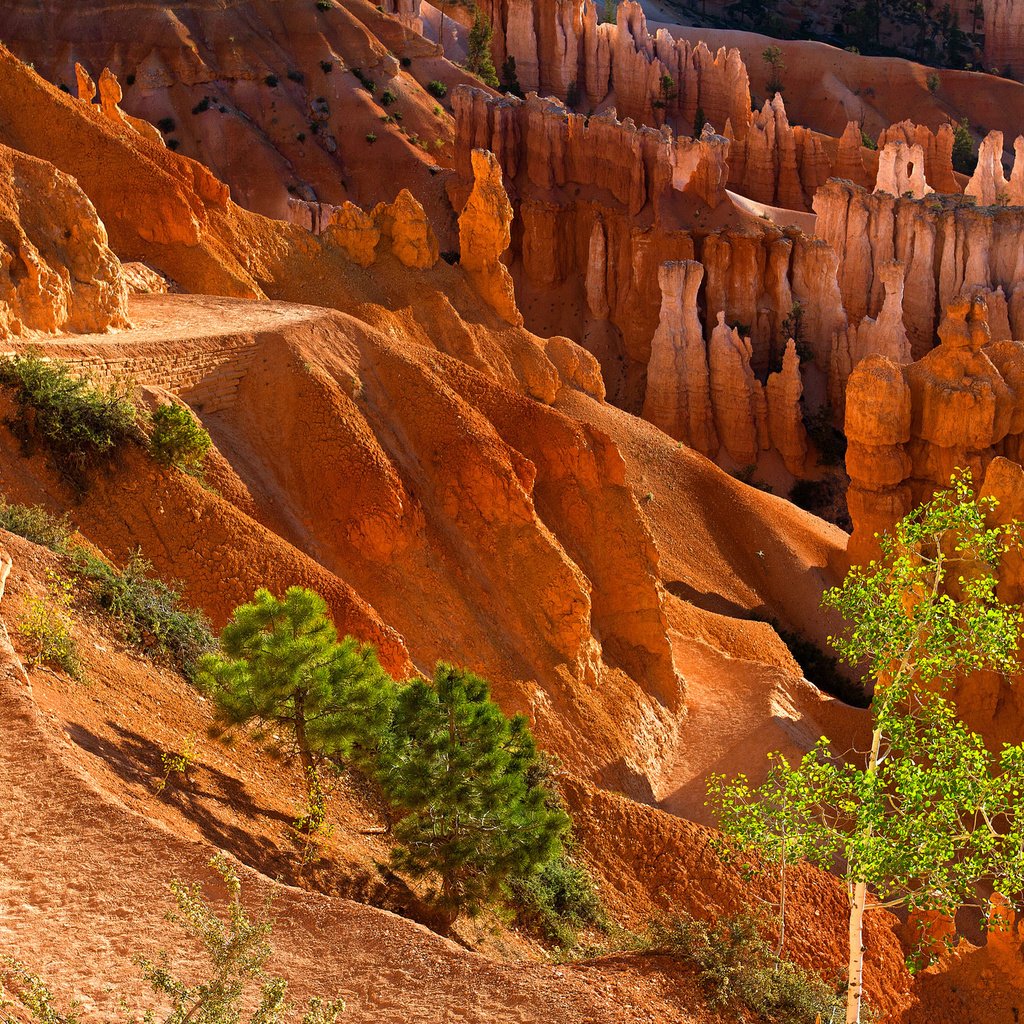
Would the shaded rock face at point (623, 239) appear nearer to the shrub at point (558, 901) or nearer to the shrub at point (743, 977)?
the shrub at point (558, 901)

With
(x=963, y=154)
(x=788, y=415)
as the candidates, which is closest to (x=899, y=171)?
(x=788, y=415)

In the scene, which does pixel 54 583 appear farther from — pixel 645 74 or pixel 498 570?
pixel 645 74

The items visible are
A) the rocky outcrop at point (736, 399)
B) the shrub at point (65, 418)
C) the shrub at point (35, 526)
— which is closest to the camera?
the shrub at point (35, 526)

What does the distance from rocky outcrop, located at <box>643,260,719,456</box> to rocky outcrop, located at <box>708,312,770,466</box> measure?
1.18 feet

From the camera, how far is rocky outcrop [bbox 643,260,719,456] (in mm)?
48719

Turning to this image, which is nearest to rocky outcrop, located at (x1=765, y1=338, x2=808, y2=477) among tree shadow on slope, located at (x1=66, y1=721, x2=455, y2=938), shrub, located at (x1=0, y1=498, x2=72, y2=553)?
shrub, located at (x1=0, y1=498, x2=72, y2=553)

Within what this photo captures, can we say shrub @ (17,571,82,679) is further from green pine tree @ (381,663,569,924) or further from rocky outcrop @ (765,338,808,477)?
rocky outcrop @ (765,338,808,477)

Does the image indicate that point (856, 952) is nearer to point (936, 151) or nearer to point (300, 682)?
→ point (300, 682)

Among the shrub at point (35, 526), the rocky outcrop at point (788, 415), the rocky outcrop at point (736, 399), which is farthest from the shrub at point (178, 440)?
the rocky outcrop at point (788, 415)

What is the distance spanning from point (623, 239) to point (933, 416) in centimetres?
2518

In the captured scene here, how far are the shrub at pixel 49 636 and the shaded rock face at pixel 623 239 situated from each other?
128ft

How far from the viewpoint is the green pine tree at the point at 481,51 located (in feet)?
231

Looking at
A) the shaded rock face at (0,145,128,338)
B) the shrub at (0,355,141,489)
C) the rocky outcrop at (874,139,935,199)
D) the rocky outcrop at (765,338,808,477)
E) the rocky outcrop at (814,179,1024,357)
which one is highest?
the shaded rock face at (0,145,128,338)

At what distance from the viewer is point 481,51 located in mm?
71562
